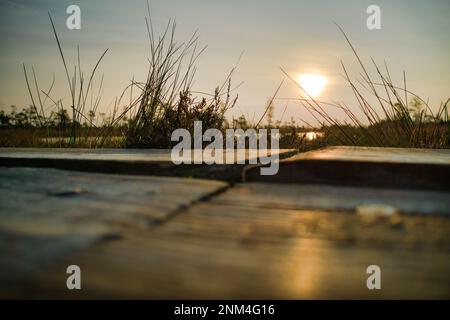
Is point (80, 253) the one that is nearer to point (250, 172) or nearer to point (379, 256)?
point (379, 256)

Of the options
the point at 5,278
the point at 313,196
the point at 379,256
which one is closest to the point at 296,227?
the point at 379,256

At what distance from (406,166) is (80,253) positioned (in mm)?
821

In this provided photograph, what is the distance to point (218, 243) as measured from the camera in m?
0.53

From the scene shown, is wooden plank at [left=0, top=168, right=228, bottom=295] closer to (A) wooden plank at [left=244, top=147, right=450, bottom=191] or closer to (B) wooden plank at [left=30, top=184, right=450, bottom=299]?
(B) wooden plank at [left=30, top=184, right=450, bottom=299]

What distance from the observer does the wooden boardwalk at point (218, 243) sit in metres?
0.43

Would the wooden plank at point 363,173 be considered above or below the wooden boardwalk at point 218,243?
above

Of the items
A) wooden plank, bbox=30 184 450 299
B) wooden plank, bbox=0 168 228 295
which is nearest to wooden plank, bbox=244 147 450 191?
wooden plank, bbox=0 168 228 295

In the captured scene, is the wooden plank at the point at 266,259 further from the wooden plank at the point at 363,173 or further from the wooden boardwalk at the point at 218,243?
the wooden plank at the point at 363,173

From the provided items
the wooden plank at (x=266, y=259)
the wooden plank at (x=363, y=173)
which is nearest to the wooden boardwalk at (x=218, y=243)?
the wooden plank at (x=266, y=259)

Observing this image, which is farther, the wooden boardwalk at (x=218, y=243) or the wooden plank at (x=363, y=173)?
the wooden plank at (x=363, y=173)

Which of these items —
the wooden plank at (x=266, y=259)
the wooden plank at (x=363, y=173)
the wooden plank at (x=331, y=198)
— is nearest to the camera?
the wooden plank at (x=266, y=259)

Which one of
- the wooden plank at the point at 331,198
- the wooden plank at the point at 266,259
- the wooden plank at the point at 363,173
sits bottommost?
the wooden plank at the point at 266,259

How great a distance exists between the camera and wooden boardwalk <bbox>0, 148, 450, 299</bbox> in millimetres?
425
